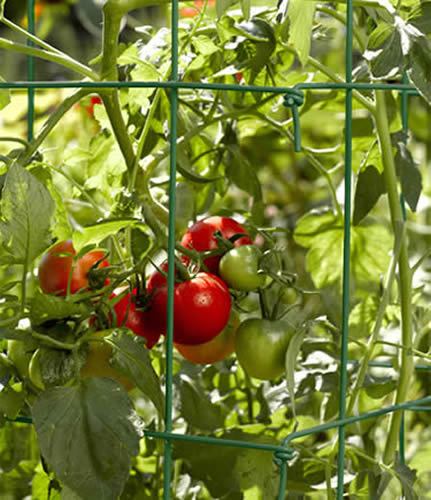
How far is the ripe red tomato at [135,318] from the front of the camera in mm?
693

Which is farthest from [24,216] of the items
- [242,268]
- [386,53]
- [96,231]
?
[386,53]

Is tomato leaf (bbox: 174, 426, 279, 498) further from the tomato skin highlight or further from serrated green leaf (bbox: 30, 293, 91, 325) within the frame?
serrated green leaf (bbox: 30, 293, 91, 325)

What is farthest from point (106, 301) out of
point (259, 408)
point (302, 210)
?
point (302, 210)

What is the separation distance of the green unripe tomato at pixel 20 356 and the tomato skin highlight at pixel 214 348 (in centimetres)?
12

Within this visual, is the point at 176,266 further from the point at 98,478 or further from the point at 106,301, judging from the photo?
the point at 98,478

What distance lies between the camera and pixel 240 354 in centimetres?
71

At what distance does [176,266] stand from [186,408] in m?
0.23

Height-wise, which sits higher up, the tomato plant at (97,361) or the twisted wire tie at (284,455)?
the tomato plant at (97,361)

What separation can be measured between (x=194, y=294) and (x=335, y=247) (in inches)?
11.3

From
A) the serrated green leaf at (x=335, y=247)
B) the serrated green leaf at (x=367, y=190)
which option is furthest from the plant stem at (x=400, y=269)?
the serrated green leaf at (x=335, y=247)

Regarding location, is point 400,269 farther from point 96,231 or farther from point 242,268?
point 96,231

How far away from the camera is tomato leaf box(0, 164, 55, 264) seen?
1.95ft

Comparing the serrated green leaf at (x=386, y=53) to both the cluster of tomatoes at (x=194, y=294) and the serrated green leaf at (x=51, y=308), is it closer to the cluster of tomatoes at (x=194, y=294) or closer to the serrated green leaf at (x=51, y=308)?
the cluster of tomatoes at (x=194, y=294)

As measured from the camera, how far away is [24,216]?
1.98 ft
